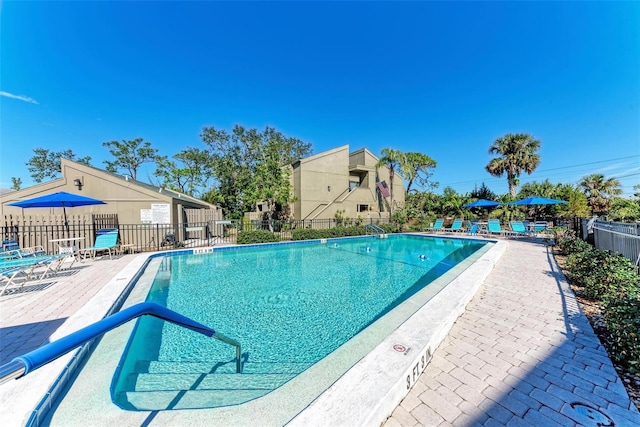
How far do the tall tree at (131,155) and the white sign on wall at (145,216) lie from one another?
21.2 metres

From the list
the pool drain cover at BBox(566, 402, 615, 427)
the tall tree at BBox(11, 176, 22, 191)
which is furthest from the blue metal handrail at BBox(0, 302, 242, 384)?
the tall tree at BBox(11, 176, 22, 191)

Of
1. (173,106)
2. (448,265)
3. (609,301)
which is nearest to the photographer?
(609,301)

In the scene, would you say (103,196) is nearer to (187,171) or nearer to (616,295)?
(187,171)

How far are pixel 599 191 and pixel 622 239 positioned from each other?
24.3 metres

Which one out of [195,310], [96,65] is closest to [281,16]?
[96,65]

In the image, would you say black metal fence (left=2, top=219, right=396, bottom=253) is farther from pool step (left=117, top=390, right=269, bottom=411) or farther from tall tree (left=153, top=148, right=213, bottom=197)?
tall tree (left=153, top=148, right=213, bottom=197)

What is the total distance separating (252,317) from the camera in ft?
15.8

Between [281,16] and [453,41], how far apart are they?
10431 mm

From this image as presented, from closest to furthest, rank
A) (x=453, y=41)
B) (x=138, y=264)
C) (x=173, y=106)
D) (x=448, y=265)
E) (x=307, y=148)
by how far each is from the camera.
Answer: (x=138, y=264), (x=448, y=265), (x=453, y=41), (x=173, y=106), (x=307, y=148)

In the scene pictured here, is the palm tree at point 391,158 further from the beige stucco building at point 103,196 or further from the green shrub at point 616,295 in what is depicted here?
the beige stucco building at point 103,196

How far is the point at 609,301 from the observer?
10.9ft

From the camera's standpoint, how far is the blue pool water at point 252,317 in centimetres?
273

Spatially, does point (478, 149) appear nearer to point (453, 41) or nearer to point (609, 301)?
point (453, 41)

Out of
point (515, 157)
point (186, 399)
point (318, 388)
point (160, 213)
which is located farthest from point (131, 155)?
point (515, 157)
